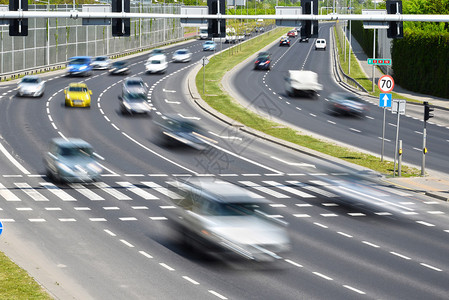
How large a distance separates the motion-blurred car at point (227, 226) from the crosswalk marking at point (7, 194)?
988 centimetres

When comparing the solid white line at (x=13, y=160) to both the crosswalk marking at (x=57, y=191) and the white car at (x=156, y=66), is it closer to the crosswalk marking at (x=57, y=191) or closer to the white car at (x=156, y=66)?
the crosswalk marking at (x=57, y=191)

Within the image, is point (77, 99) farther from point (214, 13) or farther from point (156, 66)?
point (214, 13)

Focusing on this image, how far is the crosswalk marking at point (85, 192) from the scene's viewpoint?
3228 centimetres

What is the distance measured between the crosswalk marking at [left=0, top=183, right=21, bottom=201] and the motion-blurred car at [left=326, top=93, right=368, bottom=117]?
111 ft

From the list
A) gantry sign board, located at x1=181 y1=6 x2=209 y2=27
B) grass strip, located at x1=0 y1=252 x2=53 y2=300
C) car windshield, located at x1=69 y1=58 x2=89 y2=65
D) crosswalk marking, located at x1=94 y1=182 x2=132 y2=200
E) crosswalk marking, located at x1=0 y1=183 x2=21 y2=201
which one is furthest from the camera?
car windshield, located at x1=69 y1=58 x2=89 y2=65

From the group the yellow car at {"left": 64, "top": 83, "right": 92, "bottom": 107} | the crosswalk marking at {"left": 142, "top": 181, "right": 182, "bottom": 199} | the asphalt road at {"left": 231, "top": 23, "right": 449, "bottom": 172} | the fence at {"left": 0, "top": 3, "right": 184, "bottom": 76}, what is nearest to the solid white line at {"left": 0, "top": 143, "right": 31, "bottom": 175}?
the crosswalk marking at {"left": 142, "top": 181, "right": 182, "bottom": 199}

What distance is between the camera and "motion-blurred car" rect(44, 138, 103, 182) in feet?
116

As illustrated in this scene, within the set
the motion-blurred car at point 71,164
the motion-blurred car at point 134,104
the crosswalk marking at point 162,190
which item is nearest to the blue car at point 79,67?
the motion-blurred car at point 134,104

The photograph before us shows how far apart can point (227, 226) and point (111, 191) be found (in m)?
12.3

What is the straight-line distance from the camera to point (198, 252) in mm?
23625

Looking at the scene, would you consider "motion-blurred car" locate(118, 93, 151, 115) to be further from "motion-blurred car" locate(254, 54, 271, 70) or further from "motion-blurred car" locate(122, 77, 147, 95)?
"motion-blurred car" locate(254, 54, 271, 70)

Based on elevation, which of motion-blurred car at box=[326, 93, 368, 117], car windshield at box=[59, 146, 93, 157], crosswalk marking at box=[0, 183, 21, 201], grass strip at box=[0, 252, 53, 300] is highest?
motion-blurred car at box=[326, 93, 368, 117]

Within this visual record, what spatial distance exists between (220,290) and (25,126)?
3475 cm

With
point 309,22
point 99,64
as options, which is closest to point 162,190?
point 309,22
